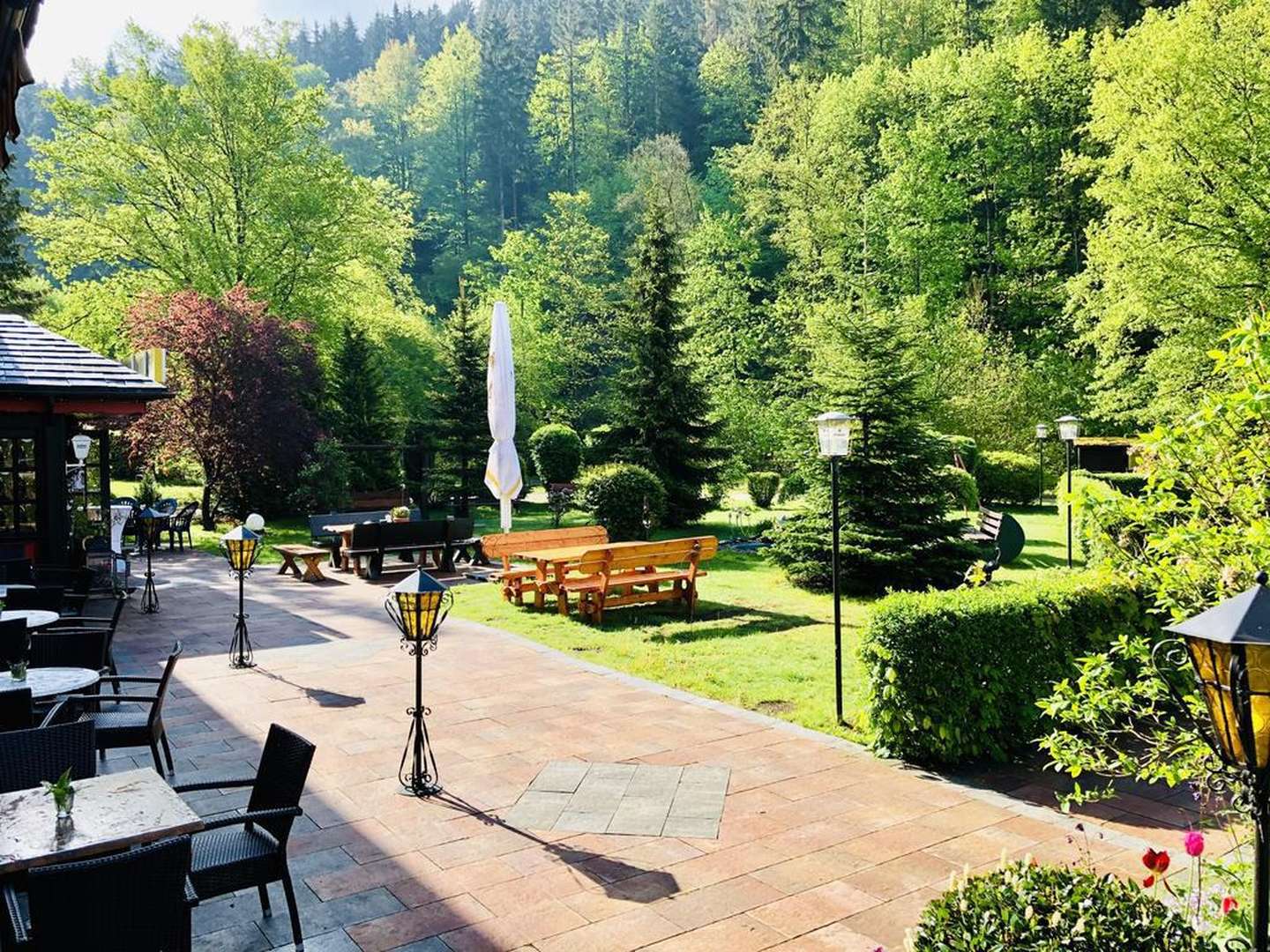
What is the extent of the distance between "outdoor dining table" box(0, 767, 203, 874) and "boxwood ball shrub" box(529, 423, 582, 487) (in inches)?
843

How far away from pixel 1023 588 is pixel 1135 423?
23.8 metres

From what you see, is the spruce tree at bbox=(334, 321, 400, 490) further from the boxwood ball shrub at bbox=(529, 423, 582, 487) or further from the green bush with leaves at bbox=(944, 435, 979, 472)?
the green bush with leaves at bbox=(944, 435, 979, 472)

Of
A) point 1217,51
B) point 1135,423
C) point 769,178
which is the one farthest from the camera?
point 769,178

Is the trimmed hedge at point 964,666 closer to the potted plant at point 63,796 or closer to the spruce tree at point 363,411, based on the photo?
the potted plant at point 63,796

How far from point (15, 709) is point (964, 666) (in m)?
5.58

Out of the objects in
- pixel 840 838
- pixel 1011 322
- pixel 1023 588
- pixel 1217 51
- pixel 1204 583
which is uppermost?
pixel 1217 51

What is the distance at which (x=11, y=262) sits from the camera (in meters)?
26.9

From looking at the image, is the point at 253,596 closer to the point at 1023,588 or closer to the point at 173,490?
the point at 1023,588

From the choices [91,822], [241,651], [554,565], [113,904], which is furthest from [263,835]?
[554,565]

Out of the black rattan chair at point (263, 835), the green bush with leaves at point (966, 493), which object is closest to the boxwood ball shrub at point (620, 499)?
the green bush with leaves at point (966, 493)

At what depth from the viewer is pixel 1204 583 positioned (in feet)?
12.4

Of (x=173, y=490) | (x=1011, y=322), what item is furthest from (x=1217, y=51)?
(x=173, y=490)

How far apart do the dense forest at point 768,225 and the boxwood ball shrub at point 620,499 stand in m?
2.79

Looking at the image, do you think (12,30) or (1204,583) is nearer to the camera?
(12,30)
